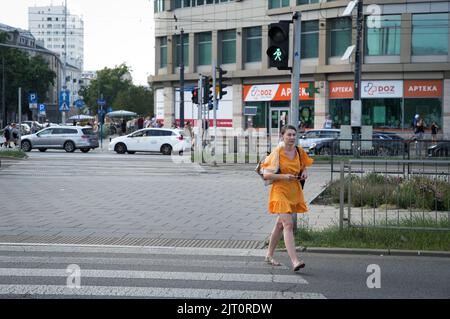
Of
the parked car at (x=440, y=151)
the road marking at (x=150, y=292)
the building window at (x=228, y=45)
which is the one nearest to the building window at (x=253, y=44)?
the building window at (x=228, y=45)

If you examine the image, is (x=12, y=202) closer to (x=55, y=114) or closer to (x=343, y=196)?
(x=343, y=196)

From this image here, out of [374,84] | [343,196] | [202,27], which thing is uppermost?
[202,27]

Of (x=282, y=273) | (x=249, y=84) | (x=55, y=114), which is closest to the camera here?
(x=282, y=273)

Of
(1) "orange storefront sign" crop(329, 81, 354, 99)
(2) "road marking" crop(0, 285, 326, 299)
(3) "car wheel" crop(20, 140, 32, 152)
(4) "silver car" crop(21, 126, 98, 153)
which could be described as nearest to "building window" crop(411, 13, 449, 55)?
(1) "orange storefront sign" crop(329, 81, 354, 99)

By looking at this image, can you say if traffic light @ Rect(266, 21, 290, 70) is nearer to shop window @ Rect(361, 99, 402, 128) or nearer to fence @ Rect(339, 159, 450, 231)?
fence @ Rect(339, 159, 450, 231)

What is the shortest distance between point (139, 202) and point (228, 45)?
3839cm

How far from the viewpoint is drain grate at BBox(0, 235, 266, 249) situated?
9859 millimetres

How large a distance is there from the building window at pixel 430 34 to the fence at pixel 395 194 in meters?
32.6

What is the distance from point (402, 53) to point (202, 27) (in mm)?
17556

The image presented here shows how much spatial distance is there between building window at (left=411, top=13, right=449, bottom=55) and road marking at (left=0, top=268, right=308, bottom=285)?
120 feet

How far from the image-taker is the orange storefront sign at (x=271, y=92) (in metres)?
46.5

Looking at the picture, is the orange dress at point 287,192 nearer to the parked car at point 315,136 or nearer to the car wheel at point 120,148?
the parked car at point 315,136
